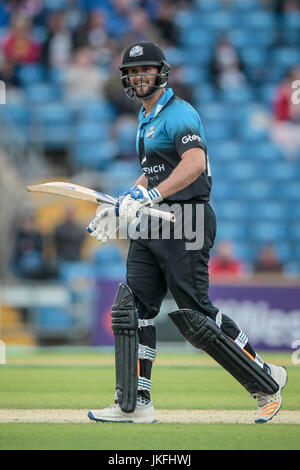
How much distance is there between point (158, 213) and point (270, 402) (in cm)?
131

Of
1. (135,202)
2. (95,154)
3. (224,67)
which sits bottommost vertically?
(135,202)

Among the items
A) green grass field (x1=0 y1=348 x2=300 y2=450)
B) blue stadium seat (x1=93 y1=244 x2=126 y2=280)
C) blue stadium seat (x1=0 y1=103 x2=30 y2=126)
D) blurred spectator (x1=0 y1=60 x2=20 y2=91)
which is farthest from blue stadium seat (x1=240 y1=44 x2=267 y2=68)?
green grass field (x1=0 y1=348 x2=300 y2=450)

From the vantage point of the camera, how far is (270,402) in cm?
526

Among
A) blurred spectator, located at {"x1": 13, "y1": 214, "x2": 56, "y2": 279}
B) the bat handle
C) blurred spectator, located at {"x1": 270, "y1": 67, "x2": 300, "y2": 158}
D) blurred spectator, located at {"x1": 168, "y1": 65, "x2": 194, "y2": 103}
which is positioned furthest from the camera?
blurred spectator, located at {"x1": 270, "y1": 67, "x2": 300, "y2": 158}

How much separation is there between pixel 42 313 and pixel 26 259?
0.91 m

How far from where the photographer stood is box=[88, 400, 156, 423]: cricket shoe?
5145 millimetres

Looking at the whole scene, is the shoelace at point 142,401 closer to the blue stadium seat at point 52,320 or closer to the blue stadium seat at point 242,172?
the blue stadium seat at point 52,320

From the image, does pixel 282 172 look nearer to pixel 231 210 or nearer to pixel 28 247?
pixel 231 210

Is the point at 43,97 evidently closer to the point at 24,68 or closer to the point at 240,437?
the point at 24,68

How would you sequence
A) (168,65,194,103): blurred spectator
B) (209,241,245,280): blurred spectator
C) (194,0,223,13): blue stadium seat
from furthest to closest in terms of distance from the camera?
(194,0,223,13): blue stadium seat
(168,65,194,103): blurred spectator
(209,241,245,280): blurred spectator

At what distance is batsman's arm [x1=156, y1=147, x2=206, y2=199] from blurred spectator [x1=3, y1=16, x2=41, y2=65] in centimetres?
1010

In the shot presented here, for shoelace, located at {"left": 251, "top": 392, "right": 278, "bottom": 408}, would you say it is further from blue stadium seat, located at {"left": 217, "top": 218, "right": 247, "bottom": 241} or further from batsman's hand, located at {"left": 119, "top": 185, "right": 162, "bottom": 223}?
blue stadium seat, located at {"left": 217, "top": 218, "right": 247, "bottom": 241}

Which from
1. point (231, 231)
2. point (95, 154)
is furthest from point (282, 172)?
point (95, 154)

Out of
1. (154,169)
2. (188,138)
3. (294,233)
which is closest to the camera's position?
(188,138)
